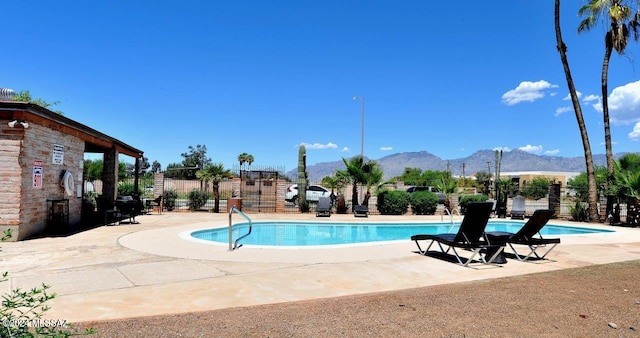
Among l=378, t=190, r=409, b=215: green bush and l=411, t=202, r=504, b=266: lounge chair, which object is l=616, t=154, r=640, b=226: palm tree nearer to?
l=378, t=190, r=409, b=215: green bush

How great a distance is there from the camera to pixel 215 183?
19.9m

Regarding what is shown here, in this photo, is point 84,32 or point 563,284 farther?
point 84,32

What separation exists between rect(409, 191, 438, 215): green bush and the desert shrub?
20.4 ft

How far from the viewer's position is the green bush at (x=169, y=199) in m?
19.6

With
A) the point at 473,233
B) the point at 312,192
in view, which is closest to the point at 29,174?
the point at 473,233

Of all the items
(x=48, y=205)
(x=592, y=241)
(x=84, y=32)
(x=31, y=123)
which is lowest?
(x=592, y=241)

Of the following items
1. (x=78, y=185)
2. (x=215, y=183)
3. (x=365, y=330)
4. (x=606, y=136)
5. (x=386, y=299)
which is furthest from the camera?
(x=215, y=183)

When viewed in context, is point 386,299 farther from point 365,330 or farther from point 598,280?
point 598,280

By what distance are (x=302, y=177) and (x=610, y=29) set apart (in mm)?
15315

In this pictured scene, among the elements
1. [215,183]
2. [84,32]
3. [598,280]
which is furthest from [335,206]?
[598,280]

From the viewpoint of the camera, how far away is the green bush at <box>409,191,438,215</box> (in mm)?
20547

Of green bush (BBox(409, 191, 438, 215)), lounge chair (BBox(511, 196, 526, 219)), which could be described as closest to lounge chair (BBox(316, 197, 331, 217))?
green bush (BBox(409, 191, 438, 215))

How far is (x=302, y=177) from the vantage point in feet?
69.2

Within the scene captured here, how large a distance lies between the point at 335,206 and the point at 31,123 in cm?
1394
